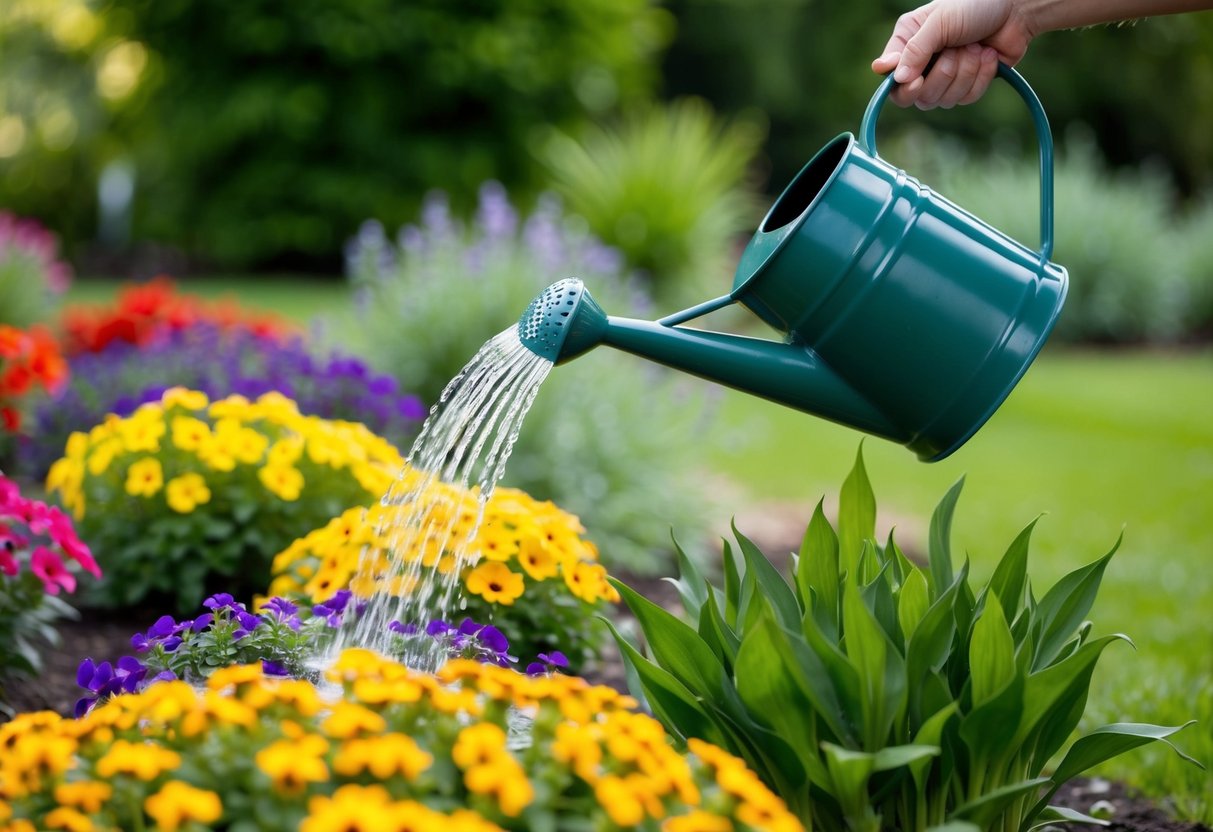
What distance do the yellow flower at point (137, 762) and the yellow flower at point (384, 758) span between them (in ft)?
0.61

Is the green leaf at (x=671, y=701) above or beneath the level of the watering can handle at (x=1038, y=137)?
beneath

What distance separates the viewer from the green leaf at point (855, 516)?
1.99 metres

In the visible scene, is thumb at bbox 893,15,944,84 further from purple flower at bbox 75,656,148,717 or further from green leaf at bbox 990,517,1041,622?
purple flower at bbox 75,656,148,717

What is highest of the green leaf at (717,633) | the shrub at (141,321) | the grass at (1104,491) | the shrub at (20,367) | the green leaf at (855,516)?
the green leaf at (855,516)

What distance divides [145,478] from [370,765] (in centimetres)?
173

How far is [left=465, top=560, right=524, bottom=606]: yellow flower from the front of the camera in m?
2.13

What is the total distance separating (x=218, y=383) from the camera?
13.5 ft

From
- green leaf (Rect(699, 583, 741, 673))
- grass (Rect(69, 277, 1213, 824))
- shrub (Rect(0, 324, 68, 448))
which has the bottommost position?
grass (Rect(69, 277, 1213, 824))

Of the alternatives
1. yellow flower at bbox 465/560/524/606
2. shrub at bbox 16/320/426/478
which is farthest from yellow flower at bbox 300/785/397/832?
shrub at bbox 16/320/426/478

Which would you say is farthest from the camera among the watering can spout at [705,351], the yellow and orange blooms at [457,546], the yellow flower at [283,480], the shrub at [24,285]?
the shrub at [24,285]

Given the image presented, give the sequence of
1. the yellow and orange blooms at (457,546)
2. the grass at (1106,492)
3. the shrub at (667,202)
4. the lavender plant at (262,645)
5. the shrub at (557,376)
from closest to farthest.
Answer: the lavender plant at (262,645) → the yellow and orange blooms at (457,546) → the grass at (1106,492) → the shrub at (557,376) → the shrub at (667,202)

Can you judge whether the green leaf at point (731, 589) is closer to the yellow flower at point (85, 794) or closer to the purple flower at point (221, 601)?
the purple flower at point (221, 601)

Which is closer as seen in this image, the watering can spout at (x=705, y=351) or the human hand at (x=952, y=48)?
the watering can spout at (x=705, y=351)

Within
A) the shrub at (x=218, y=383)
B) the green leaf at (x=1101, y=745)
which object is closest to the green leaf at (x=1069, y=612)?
the green leaf at (x=1101, y=745)
